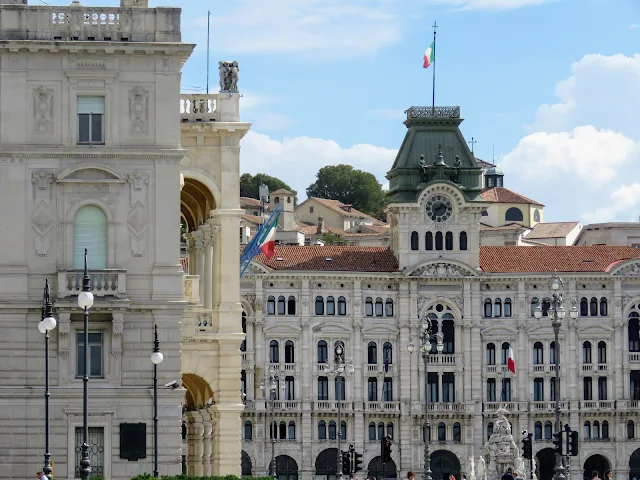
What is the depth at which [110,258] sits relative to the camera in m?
56.2

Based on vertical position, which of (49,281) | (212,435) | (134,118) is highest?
(134,118)

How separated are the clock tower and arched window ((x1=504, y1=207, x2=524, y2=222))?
150ft

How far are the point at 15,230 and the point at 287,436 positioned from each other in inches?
3021

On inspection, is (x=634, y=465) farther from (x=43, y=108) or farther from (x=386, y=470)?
(x=43, y=108)

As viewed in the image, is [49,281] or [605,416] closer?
[49,281]

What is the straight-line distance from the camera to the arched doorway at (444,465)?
133250 millimetres

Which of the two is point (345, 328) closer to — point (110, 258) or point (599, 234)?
point (599, 234)

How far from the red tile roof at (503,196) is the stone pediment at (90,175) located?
124 m

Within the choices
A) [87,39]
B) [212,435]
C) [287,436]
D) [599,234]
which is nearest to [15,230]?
[87,39]

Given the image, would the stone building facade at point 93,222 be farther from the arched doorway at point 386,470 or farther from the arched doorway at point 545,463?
the arched doorway at point 545,463

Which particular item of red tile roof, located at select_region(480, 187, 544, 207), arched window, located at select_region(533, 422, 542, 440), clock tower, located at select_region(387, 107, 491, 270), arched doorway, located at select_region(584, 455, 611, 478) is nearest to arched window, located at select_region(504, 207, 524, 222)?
red tile roof, located at select_region(480, 187, 544, 207)

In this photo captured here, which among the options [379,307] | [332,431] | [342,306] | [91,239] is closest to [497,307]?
[379,307]

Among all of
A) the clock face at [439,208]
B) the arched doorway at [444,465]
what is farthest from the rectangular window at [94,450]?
the arched doorway at [444,465]

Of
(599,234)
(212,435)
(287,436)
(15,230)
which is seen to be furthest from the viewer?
(599,234)
